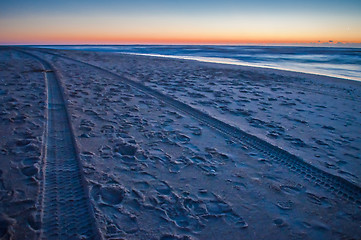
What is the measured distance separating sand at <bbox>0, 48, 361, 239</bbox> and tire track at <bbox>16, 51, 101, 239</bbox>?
0.4 inches

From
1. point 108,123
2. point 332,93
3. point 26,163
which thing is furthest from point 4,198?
point 332,93

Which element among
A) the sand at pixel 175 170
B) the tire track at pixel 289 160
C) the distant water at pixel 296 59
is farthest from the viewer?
the distant water at pixel 296 59

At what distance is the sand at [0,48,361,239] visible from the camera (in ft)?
6.25

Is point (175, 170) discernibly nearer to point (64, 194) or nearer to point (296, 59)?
point (64, 194)

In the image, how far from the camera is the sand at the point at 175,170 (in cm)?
190

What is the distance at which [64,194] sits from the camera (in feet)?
7.11

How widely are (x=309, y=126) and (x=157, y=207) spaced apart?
3.54m

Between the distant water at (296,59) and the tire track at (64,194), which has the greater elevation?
the distant water at (296,59)

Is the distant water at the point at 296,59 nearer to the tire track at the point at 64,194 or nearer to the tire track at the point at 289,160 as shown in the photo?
the tire track at the point at 289,160

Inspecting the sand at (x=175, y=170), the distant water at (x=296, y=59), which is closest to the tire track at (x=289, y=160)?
the sand at (x=175, y=170)

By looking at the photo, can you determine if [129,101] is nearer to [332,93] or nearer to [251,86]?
Result: [251,86]

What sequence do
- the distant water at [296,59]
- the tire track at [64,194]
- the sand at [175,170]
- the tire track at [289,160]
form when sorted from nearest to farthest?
the tire track at [64,194], the sand at [175,170], the tire track at [289,160], the distant water at [296,59]

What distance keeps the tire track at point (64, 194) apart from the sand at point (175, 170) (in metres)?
0.01

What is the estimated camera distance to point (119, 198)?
2189mm
